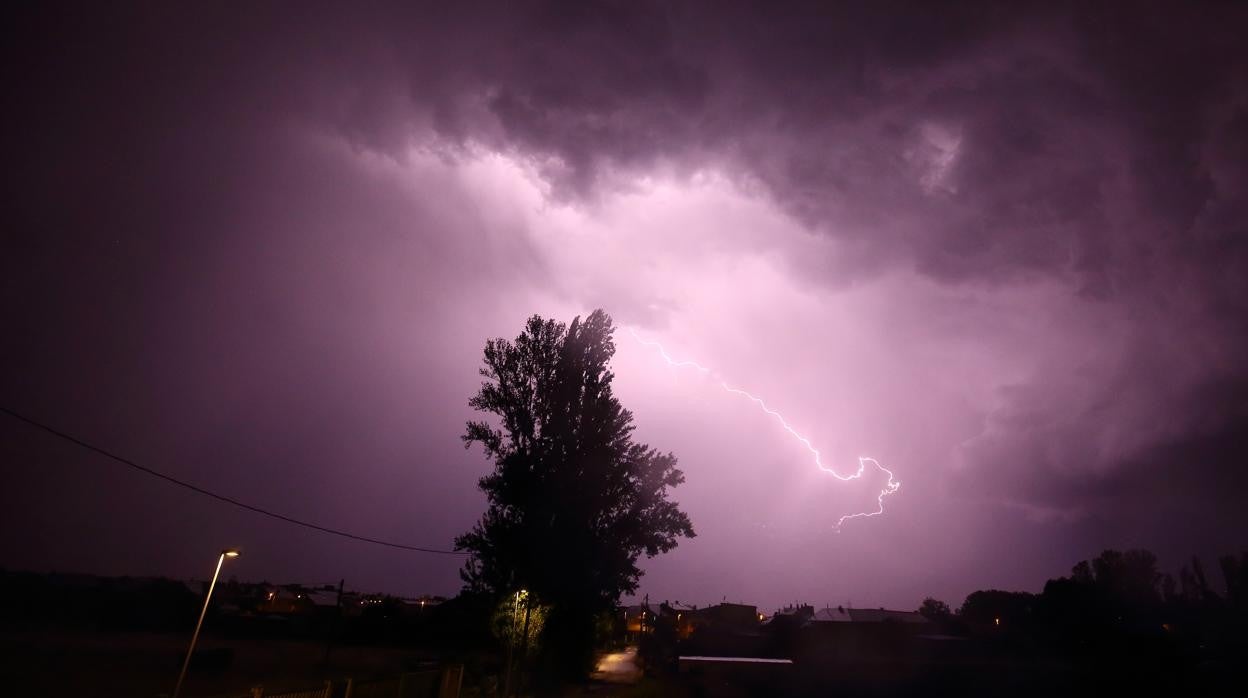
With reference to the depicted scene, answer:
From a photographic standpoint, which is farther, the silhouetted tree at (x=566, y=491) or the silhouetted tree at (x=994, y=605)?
the silhouetted tree at (x=994, y=605)

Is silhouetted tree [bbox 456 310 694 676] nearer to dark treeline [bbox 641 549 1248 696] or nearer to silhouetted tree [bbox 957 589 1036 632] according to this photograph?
dark treeline [bbox 641 549 1248 696]

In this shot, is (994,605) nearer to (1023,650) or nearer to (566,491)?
(1023,650)

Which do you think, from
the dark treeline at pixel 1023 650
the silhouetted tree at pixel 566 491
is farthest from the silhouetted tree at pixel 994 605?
the silhouetted tree at pixel 566 491

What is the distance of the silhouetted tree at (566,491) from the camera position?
84.7 ft

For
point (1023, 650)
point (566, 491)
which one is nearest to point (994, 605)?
point (1023, 650)

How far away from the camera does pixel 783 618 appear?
71.2 m

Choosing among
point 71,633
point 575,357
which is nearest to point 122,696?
point 575,357

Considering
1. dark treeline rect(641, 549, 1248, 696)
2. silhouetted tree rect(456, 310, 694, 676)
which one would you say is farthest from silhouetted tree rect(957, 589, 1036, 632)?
silhouetted tree rect(456, 310, 694, 676)

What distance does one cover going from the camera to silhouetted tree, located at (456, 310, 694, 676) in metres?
25.8

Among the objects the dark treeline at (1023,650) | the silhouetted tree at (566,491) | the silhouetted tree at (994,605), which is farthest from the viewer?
the silhouetted tree at (994,605)

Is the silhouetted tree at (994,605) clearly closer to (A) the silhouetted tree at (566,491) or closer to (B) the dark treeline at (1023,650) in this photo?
(B) the dark treeline at (1023,650)

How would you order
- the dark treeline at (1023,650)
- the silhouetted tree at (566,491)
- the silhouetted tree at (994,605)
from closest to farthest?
the silhouetted tree at (566,491)
the dark treeline at (1023,650)
the silhouetted tree at (994,605)

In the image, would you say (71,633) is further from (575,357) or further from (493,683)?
(575,357)

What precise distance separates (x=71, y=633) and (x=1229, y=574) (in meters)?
154
